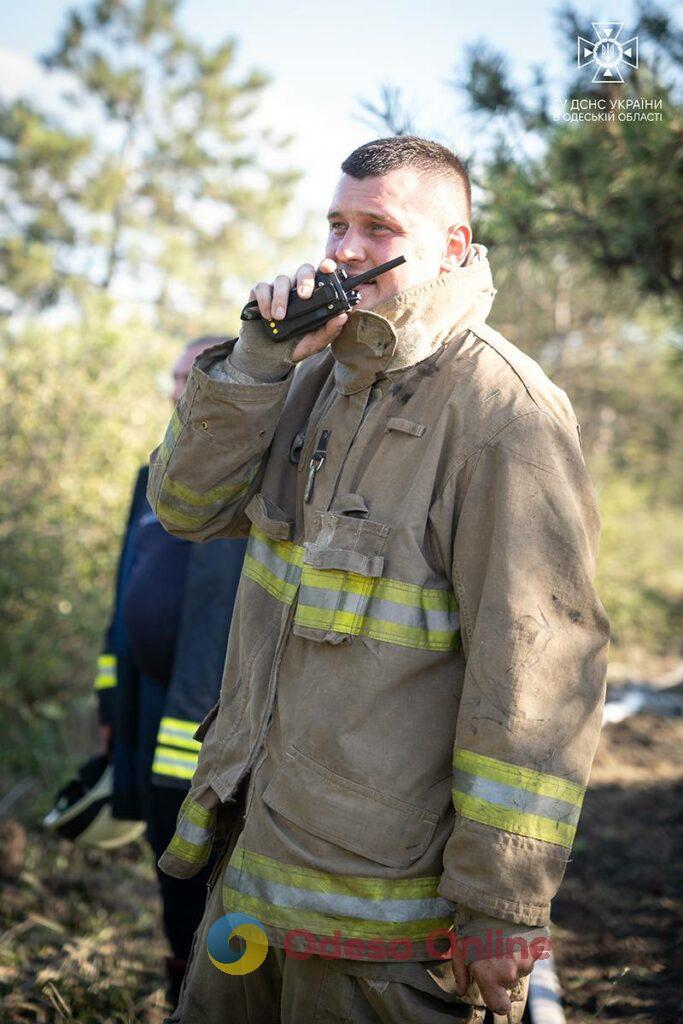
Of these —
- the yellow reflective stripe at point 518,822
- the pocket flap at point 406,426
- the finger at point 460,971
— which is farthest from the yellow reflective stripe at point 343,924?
the pocket flap at point 406,426

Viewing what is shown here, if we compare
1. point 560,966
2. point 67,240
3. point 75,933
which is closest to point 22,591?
point 75,933

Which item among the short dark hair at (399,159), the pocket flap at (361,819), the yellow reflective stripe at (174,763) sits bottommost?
the yellow reflective stripe at (174,763)

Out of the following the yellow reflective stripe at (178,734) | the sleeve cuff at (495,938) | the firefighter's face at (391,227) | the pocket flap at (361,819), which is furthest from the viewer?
the yellow reflective stripe at (178,734)

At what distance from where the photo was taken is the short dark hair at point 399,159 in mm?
2266

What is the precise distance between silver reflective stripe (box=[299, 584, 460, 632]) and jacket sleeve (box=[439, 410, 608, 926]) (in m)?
0.06

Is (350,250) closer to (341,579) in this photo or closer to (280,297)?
(280,297)

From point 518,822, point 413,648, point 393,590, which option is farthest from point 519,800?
point 393,590

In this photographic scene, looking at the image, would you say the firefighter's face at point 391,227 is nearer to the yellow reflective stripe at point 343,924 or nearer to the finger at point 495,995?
the yellow reflective stripe at point 343,924

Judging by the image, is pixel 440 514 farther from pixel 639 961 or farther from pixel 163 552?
pixel 639 961

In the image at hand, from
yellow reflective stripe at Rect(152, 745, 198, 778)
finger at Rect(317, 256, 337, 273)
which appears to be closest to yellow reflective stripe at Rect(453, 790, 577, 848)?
finger at Rect(317, 256, 337, 273)

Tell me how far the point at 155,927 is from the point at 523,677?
3.28m

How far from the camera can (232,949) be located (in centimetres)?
216

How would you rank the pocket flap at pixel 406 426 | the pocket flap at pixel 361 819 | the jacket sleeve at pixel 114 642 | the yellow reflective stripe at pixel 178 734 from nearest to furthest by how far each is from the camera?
1. the pocket flap at pixel 361 819
2. the pocket flap at pixel 406 426
3. the yellow reflective stripe at pixel 178 734
4. the jacket sleeve at pixel 114 642

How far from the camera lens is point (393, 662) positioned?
200cm
